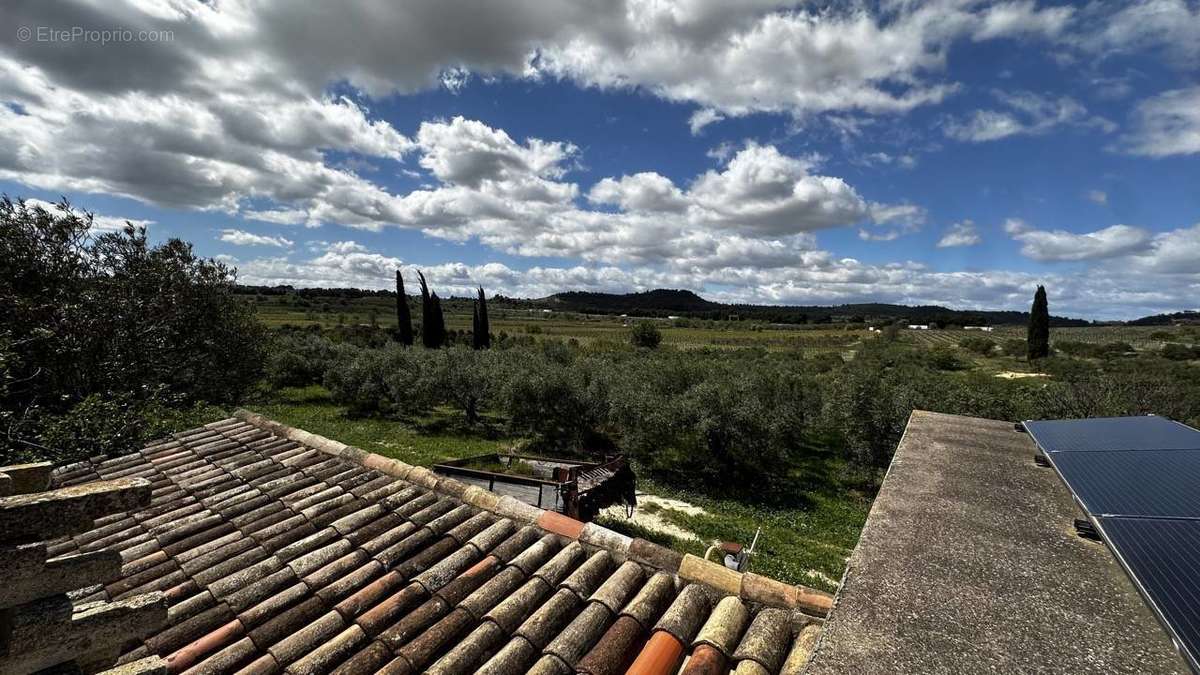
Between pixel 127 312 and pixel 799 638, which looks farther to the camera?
pixel 127 312

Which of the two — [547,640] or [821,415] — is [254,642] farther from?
[821,415]

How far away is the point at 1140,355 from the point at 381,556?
8470 centimetres

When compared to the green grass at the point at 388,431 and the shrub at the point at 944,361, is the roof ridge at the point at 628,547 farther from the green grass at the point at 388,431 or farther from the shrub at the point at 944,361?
the shrub at the point at 944,361

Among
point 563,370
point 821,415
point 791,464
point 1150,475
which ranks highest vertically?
point 1150,475

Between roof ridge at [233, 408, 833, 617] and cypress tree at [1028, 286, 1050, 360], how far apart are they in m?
80.4

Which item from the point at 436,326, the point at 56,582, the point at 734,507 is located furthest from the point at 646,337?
the point at 56,582

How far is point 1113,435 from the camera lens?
24.6 feet

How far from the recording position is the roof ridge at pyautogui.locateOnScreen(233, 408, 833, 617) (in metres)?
4.14

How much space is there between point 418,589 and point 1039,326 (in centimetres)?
8475

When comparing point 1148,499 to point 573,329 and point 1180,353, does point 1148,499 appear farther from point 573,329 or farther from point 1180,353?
point 573,329

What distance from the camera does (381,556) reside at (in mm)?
5184

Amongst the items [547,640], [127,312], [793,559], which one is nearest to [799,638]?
[547,640]

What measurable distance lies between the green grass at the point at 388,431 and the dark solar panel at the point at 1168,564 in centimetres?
2369

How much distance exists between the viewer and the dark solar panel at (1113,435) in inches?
261
